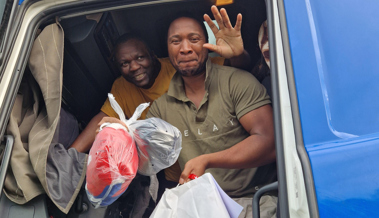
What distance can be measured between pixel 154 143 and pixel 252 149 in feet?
1.84

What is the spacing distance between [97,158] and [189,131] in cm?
74

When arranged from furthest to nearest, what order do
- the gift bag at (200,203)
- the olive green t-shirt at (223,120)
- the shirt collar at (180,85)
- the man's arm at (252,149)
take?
1. the shirt collar at (180,85)
2. the olive green t-shirt at (223,120)
3. the man's arm at (252,149)
4. the gift bag at (200,203)

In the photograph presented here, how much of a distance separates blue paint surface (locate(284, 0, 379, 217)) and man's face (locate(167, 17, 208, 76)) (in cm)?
87

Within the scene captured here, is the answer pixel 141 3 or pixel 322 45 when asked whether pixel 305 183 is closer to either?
pixel 322 45

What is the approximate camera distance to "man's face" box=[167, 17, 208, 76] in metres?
2.39

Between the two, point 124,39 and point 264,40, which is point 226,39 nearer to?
point 264,40

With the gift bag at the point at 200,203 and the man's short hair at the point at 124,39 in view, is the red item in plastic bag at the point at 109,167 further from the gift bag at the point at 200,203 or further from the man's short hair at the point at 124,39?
the man's short hair at the point at 124,39

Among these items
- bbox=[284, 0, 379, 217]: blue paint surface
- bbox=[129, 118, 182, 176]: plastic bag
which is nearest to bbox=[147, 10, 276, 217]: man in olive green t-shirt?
bbox=[129, 118, 182, 176]: plastic bag

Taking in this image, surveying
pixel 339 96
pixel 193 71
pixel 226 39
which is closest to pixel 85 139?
pixel 193 71

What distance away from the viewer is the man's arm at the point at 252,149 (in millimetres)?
2062

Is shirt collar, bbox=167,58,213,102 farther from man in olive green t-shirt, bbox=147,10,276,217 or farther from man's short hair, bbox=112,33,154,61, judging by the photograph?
man's short hair, bbox=112,33,154,61

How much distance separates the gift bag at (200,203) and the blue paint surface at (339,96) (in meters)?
0.40


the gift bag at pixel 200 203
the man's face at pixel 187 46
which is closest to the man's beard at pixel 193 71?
the man's face at pixel 187 46

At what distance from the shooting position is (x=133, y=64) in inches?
Result: 106
